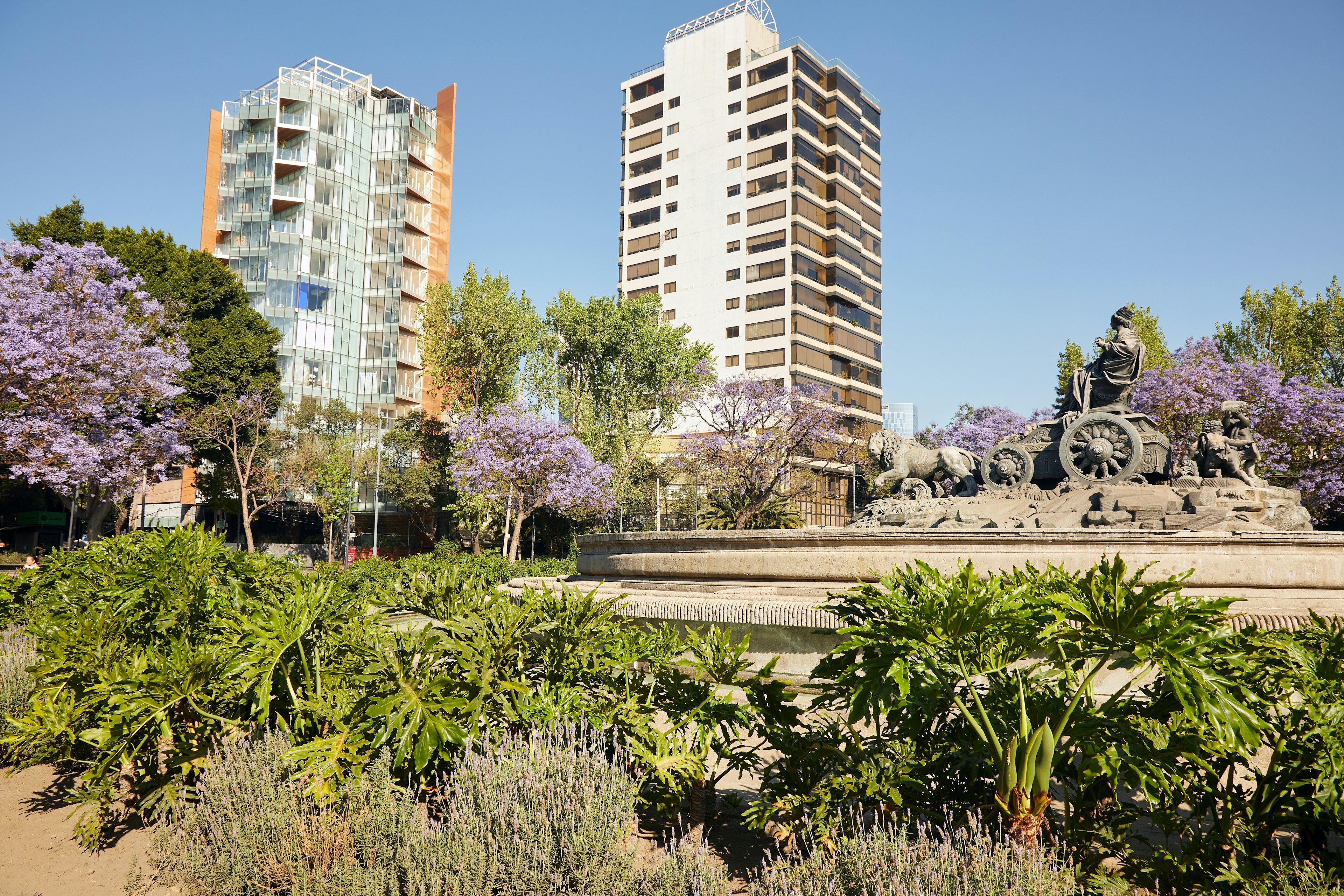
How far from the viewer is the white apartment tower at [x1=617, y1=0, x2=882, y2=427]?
177 feet

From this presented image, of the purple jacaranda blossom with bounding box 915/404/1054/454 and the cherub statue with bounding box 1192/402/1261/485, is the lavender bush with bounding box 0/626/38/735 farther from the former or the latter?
the purple jacaranda blossom with bounding box 915/404/1054/454

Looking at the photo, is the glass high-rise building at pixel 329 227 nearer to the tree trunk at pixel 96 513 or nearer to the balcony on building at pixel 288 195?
the balcony on building at pixel 288 195

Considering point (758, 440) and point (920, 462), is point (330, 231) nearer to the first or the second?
point (758, 440)

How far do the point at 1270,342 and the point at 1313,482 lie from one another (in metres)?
11.9

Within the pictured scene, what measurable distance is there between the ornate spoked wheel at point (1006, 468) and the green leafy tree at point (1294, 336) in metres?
24.6

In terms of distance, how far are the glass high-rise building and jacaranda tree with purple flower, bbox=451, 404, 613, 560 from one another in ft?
58.7

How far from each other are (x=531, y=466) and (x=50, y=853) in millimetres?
28837

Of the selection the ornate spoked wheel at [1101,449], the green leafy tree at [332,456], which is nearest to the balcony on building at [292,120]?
the green leafy tree at [332,456]

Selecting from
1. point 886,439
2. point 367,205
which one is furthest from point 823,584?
point 367,205

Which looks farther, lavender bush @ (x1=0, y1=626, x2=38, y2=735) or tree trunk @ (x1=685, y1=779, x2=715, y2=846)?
lavender bush @ (x1=0, y1=626, x2=38, y2=735)

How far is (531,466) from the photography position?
33344mm

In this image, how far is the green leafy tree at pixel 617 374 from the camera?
126 feet

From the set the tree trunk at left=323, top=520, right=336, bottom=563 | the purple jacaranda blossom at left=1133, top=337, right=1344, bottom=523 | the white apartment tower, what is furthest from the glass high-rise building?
the purple jacaranda blossom at left=1133, top=337, right=1344, bottom=523

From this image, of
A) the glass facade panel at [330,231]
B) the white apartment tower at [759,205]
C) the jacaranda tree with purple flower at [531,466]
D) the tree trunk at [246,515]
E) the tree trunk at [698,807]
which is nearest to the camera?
the tree trunk at [698,807]
